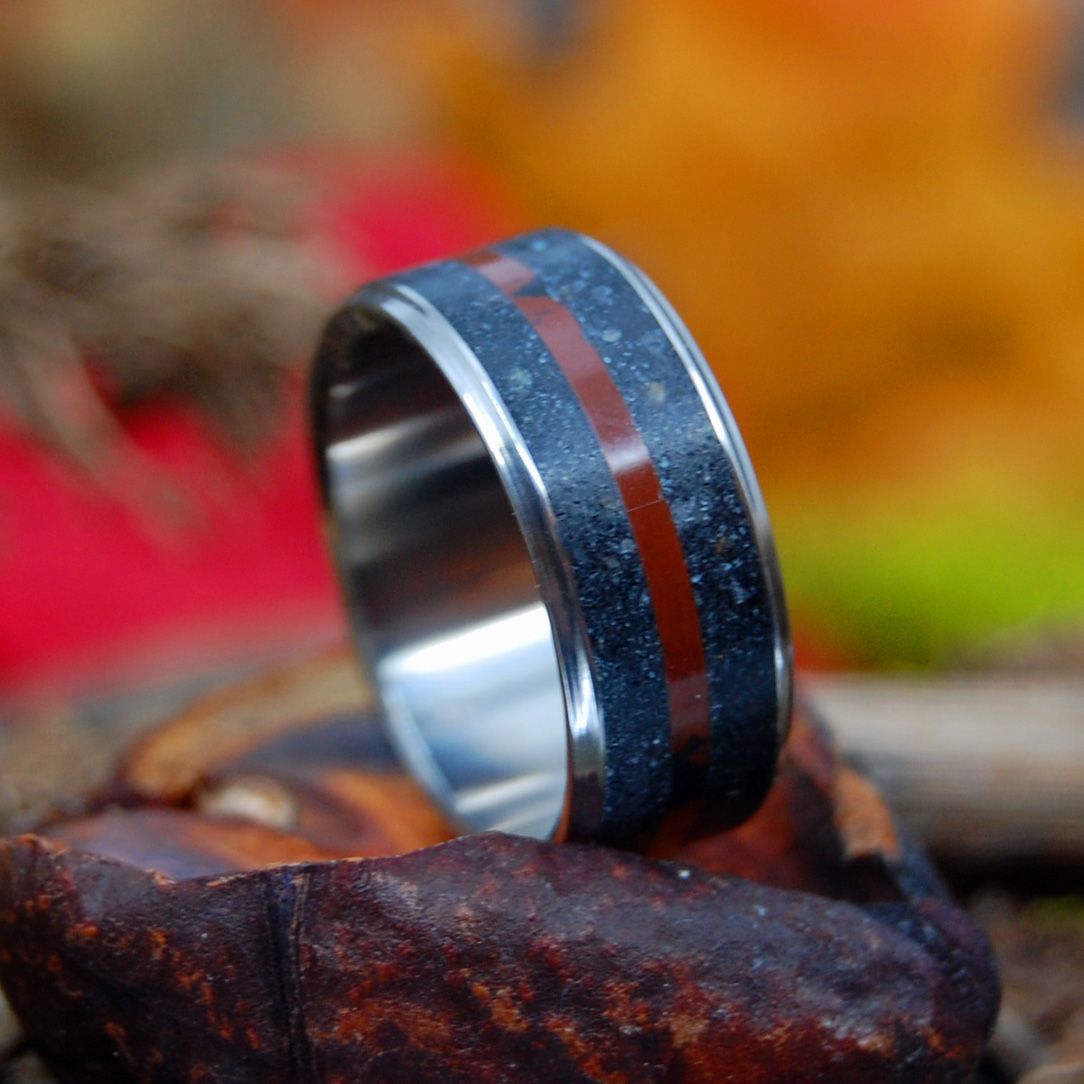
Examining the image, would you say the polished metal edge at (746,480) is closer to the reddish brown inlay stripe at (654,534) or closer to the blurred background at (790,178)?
the reddish brown inlay stripe at (654,534)

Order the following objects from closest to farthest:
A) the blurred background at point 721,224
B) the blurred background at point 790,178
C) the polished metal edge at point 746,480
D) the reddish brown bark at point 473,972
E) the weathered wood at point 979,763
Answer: the reddish brown bark at point 473,972 → the polished metal edge at point 746,480 → the weathered wood at point 979,763 → the blurred background at point 721,224 → the blurred background at point 790,178

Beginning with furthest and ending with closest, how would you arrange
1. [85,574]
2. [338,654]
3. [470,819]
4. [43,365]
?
[85,574], [338,654], [43,365], [470,819]

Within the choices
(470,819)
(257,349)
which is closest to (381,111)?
(257,349)

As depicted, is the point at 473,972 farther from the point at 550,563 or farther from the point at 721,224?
the point at 721,224

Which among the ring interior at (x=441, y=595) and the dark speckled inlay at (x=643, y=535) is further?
the ring interior at (x=441, y=595)

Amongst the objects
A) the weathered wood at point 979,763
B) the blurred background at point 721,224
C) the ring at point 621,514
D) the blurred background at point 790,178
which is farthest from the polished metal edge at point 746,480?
the blurred background at point 790,178

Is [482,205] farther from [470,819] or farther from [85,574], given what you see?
[470,819]

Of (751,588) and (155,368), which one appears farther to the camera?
(155,368)

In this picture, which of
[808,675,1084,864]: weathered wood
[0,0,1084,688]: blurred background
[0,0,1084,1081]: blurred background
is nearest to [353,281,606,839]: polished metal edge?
[808,675,1084,864]: weathered wood
